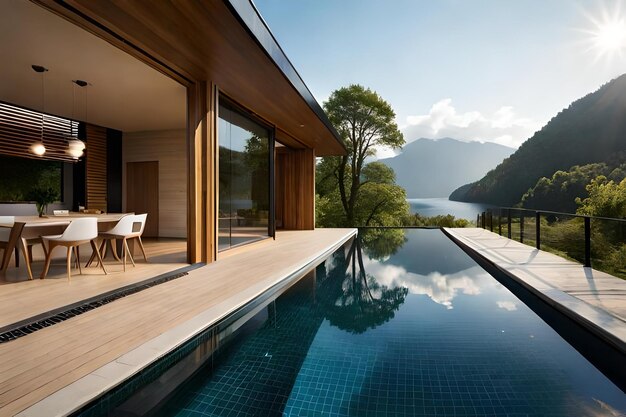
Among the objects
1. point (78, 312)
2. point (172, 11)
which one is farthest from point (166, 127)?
point (78, 312)

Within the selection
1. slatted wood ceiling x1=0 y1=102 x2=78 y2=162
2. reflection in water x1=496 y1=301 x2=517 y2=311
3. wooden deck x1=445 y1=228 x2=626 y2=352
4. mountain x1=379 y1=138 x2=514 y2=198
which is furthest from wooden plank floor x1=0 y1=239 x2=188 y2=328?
mountain x1=379 y1=138 x2=514 y2=198

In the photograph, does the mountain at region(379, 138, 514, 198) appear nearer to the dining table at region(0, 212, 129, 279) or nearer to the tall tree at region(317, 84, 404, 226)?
the tall tree at region(317, 84, 404, 226)

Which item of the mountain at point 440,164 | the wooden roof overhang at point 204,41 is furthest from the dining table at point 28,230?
the mountain at point 440,164

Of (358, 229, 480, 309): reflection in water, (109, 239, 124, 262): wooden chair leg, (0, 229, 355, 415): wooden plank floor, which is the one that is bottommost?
(358, 229, 480, 309): reflection in water

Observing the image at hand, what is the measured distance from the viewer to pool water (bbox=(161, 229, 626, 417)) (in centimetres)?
196

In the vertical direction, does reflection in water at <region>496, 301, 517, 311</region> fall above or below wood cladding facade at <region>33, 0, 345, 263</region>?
below

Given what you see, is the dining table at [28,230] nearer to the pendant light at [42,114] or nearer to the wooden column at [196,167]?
the wooden column at [196,167]

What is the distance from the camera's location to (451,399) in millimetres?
2014

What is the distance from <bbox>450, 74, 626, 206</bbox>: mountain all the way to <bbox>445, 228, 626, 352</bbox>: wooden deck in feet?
73.9

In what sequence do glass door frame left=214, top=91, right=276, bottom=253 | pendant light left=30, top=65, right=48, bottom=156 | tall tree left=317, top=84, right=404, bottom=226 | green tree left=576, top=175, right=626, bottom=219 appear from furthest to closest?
tall tree left=317, top=84, right=404, bottom=226
green tree left=576, top=175, right=626, bottom=219
glass door frame left=214, top=91, right=276, bottom=253
pendant light left=30, top=65, right=48, bottom=156

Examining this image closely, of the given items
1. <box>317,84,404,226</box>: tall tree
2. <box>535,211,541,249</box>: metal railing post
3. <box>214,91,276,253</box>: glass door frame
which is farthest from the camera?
<box>317,84,404,226</box>: tall tree

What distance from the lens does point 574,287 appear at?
4020mm

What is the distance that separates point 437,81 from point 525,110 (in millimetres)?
19562

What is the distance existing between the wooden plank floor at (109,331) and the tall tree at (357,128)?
1449 cm
